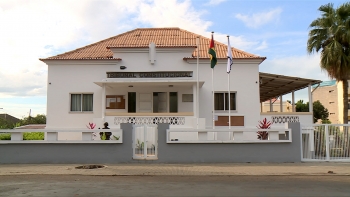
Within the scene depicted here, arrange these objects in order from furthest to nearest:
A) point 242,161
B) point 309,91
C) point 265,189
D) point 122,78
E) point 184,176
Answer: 1. point 309,91
2. point 122,78
3. point 242,161
4. point 184,176
5. point 265,189

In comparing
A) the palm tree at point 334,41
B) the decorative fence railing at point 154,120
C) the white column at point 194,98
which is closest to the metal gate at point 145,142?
the decorative fence railing at point 154,120

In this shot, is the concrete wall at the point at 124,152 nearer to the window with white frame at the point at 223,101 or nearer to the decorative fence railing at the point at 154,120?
the decorative fence railing at the point at 154,120

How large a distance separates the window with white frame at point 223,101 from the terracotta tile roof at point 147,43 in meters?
2.39

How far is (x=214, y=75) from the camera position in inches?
853

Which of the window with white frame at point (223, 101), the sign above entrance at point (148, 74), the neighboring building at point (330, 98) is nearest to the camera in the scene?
the sign above entrance at point (148, 74)

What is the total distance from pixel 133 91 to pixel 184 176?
11174mm

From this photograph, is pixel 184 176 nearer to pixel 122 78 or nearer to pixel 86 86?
pixel 122 78

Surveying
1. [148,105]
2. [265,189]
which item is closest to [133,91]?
[148,105]

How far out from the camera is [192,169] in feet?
42.7

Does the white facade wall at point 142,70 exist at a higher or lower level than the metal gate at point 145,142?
higher

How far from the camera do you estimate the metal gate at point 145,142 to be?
48.4 ft

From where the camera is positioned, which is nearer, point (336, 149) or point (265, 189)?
point (265, 189)

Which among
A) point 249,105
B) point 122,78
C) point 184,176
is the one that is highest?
point 122,78

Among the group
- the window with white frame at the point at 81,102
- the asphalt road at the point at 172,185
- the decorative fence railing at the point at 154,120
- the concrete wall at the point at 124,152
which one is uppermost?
the window with white frame at the point at 81,102
